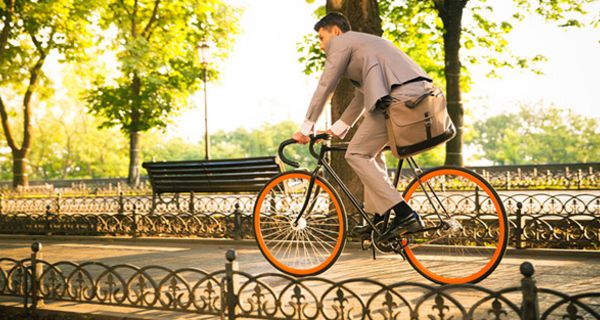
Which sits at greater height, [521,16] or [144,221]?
[521,16]

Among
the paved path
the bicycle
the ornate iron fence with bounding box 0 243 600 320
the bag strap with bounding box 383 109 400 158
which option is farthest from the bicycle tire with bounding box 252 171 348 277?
the bag strap with bounding box 383 109 400 158

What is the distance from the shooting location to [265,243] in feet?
16.8

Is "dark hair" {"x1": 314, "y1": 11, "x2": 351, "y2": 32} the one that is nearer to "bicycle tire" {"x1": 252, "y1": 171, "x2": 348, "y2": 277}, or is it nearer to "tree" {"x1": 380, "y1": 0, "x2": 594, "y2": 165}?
"bicycle tire" {"x1": 252, "y1": 171, "x2": 348, "y2": 277}

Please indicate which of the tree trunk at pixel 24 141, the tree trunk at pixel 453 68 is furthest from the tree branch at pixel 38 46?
the tree trunk at pixel 453 68

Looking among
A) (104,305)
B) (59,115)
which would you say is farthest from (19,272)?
(59,115)

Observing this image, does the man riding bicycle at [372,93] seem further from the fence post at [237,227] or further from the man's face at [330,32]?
the fence post at [237,227]

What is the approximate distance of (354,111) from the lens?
4711 millimetres

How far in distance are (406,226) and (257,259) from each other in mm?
2897

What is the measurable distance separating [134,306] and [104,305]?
454mm

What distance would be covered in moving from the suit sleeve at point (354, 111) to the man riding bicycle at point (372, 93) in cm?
9

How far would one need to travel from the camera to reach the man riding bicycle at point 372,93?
4.18 meters

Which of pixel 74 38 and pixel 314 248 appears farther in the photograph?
pixel 74 38

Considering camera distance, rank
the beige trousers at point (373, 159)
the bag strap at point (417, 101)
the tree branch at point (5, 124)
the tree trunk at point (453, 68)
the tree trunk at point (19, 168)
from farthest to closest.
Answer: the tree trunk at point (19, 168), the tree branch at point (5, 124), the tree trunk at point (453, 68), the beige trousers at point (373, 159), the bag strap at point (417, 101)

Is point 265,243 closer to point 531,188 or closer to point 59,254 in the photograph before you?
point 59,254
